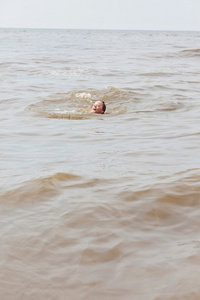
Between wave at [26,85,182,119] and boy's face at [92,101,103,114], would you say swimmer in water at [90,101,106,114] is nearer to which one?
boy's face at [92,101,103,114]

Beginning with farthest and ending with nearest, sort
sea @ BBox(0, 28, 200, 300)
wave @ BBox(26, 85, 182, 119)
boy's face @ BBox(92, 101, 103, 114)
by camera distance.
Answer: wave @ BBox(26, 85, 182, 119)
boy's face @ BBox(92, 101, 103, 114)
sea @ BBox(0, 28, 200, 300)

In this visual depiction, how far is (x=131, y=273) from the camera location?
308 centimetres

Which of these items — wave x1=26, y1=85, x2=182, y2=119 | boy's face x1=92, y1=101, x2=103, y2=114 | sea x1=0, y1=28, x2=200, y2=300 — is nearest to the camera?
sea x1=0, y1=28, x2=200, y2=300

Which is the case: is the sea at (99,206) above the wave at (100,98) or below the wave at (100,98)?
below

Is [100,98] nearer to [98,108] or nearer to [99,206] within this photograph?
[98,108]

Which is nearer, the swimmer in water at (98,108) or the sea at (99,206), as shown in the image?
the sea at (99,206)

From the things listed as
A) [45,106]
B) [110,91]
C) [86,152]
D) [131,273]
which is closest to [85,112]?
[45,106]

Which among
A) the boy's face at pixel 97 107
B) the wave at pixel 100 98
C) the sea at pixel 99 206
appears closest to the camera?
the sea at pixel 99 206

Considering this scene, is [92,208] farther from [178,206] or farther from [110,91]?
[110,91]

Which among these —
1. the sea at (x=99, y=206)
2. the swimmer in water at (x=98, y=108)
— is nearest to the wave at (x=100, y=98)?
the swimmer in water at (x=98, y=108)

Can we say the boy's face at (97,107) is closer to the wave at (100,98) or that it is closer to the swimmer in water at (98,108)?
the swimmer in water at (98,108)

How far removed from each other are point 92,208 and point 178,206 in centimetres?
83

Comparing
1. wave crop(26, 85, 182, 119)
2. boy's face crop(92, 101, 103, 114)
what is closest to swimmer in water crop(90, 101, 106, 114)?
boy's face crop(92, 101, 103, 114)

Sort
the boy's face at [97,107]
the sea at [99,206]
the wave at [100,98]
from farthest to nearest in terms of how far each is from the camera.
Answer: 1. the wave at [100,98]
2. the boy's face at [97,107]
3. the sea at [99,206]
